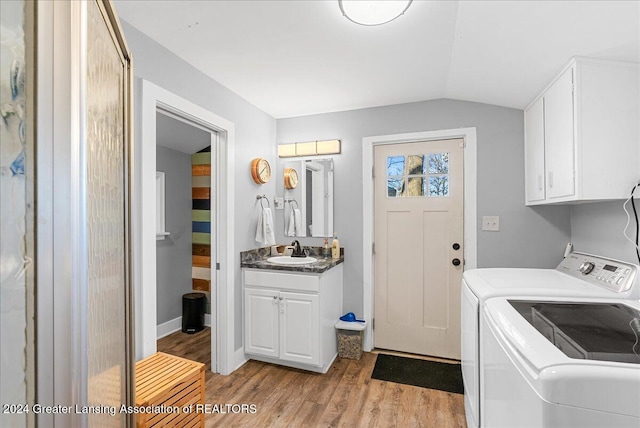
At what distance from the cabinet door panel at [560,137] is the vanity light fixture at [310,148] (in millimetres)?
1671

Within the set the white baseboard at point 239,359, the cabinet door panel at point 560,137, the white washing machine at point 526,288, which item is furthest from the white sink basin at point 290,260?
the cabinet door panel at point 560,137

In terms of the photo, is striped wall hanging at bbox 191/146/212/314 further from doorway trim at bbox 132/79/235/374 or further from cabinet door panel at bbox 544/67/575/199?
cabinet door panel at bbox 544/67/575/199

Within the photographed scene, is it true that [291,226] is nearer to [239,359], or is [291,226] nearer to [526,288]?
[239,359]

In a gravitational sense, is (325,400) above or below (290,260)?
below

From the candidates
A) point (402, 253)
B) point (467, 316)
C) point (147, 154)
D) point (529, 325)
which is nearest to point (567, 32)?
point (529, 325)

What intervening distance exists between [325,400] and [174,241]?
2.37 meters

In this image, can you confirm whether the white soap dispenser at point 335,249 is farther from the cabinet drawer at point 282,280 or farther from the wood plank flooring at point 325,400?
the wood plank flooring at point 325,400

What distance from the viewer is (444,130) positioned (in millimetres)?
2740

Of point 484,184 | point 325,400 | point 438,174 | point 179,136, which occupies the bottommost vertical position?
point 325,400

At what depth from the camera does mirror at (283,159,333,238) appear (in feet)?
10.3

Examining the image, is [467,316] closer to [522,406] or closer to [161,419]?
[522,406]

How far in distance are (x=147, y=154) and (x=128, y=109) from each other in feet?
2.41

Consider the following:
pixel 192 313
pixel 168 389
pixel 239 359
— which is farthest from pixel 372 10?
pixel 192 313

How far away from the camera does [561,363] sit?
2.71ft
